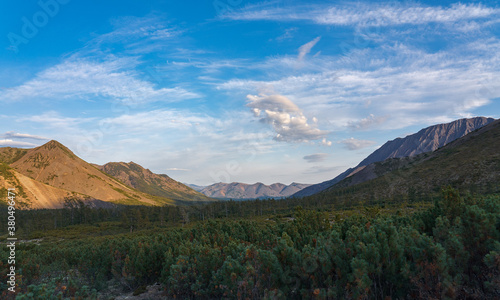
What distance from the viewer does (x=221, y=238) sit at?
18.7 meters

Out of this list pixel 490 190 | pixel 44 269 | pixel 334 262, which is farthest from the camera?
pixel 490 190

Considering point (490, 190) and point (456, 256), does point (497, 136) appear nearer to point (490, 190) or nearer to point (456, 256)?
point (490, 190)

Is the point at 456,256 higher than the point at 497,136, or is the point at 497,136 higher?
the point at 497,136

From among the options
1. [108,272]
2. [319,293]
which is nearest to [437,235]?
[319,293]

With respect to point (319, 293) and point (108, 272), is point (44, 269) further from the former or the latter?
point (319, 293)

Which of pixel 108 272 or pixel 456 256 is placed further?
pixel 108 272

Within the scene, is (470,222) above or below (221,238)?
above

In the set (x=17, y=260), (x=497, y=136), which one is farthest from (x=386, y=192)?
(x=17, y=260)

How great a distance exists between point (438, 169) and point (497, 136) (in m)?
43.5

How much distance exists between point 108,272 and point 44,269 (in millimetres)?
4804

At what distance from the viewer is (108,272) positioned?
69.6 ft

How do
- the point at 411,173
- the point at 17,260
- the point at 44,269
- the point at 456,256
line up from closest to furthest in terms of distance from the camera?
the point at 456,256 < the point at 17,260 < the point at 44,269 < the point at 411,173

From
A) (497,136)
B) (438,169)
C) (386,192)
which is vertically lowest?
(386,192)

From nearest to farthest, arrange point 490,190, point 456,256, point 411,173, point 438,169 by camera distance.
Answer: point 456,256, point 490,190, point 438,169, point 411,173
